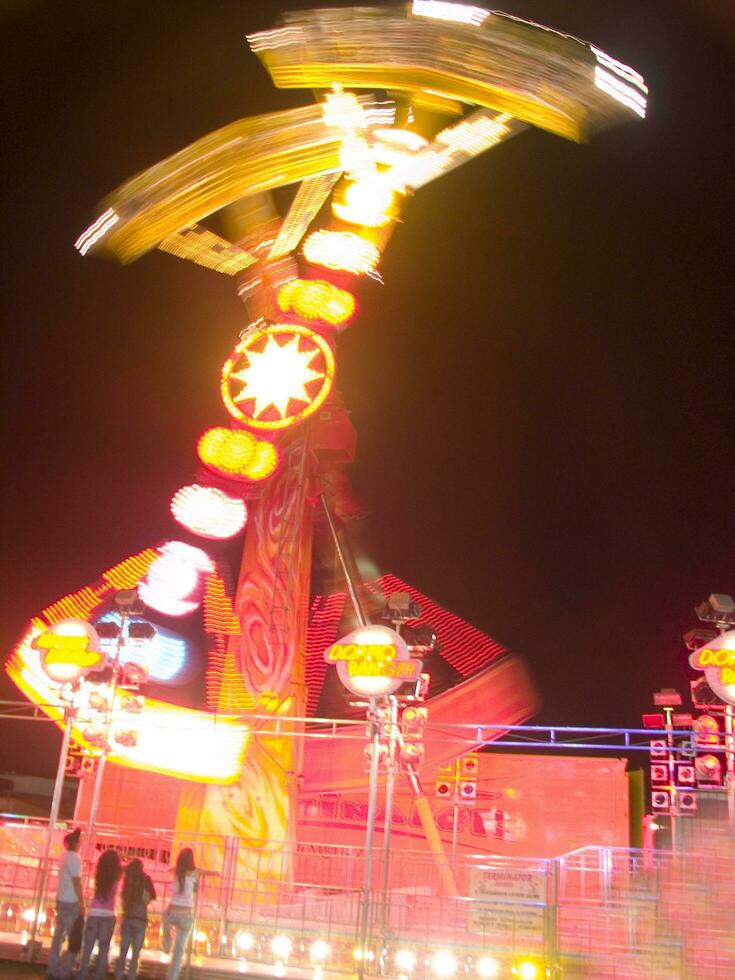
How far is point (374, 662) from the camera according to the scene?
41.4ft

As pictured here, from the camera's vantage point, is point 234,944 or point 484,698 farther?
point 484,698

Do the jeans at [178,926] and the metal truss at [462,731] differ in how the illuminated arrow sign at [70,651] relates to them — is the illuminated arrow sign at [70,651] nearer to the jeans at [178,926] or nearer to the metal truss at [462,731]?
the metal truss at [462,731]

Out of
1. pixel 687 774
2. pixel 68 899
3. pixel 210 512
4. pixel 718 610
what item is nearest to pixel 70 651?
pixel 68 899

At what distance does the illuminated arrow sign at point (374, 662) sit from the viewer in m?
12.5

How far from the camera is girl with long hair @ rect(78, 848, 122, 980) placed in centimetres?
919

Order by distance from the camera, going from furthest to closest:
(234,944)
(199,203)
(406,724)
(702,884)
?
(199,203), (406,724), (234,944), (702,884)

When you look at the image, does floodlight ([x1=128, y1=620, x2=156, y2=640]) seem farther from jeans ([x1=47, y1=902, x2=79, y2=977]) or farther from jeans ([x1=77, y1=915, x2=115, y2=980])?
jeans ([x1=77, y1=915, x2=115, y2=980])

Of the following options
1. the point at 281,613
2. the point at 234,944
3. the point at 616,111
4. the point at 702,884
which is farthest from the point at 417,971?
the point at 616,111

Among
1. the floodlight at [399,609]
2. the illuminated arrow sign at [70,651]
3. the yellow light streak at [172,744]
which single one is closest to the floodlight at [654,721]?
the yellow light streak at [172,744]

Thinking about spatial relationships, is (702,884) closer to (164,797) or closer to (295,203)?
(164,797)

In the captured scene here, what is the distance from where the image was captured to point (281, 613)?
20297 millimetres

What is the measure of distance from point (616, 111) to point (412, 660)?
13.8 meters

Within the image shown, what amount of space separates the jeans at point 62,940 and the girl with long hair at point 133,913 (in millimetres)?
597

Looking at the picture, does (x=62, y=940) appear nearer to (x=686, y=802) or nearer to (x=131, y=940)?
(x=131, y=940)
